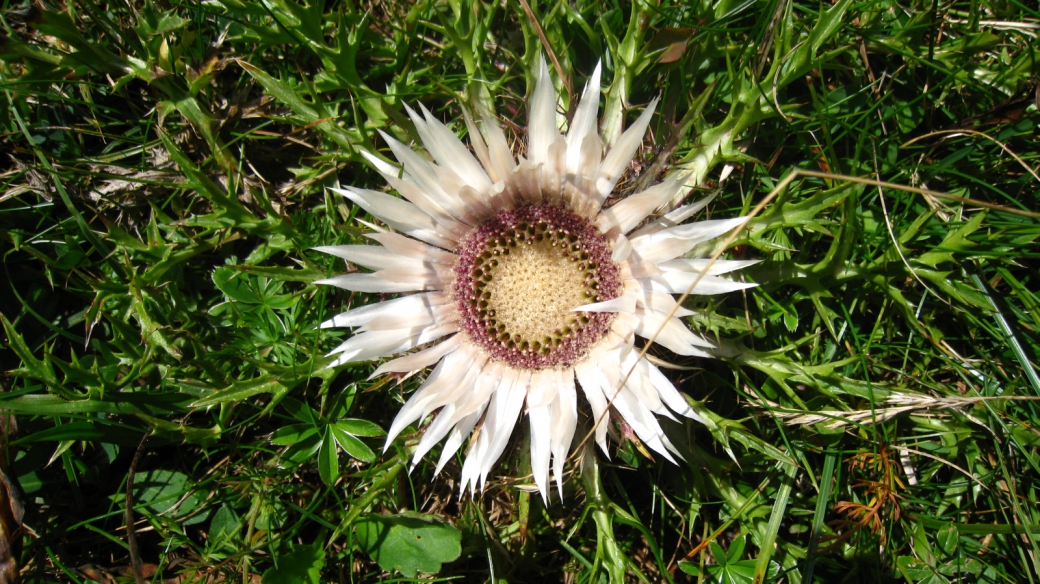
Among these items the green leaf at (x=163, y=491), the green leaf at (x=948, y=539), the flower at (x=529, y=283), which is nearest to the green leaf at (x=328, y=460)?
the flower at (x=529, y=283)

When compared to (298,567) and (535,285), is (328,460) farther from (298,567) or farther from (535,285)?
(535,285)

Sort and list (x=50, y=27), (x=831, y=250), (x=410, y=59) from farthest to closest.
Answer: (x=410, y=59), (x=50, y=27), (x=831, y=250)

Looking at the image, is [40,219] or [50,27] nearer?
[50,27]

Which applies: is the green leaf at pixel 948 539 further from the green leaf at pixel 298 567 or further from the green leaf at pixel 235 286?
the green leaf at pixel 235 286

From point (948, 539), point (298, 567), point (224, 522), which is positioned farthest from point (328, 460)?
point (948, 539)

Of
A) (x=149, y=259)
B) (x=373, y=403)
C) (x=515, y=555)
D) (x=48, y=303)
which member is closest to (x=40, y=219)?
(x=48, y=303)

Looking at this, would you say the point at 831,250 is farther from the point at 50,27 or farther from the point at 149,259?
the point at 50,27

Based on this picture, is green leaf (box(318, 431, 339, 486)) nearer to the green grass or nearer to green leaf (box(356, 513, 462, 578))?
the green grass
